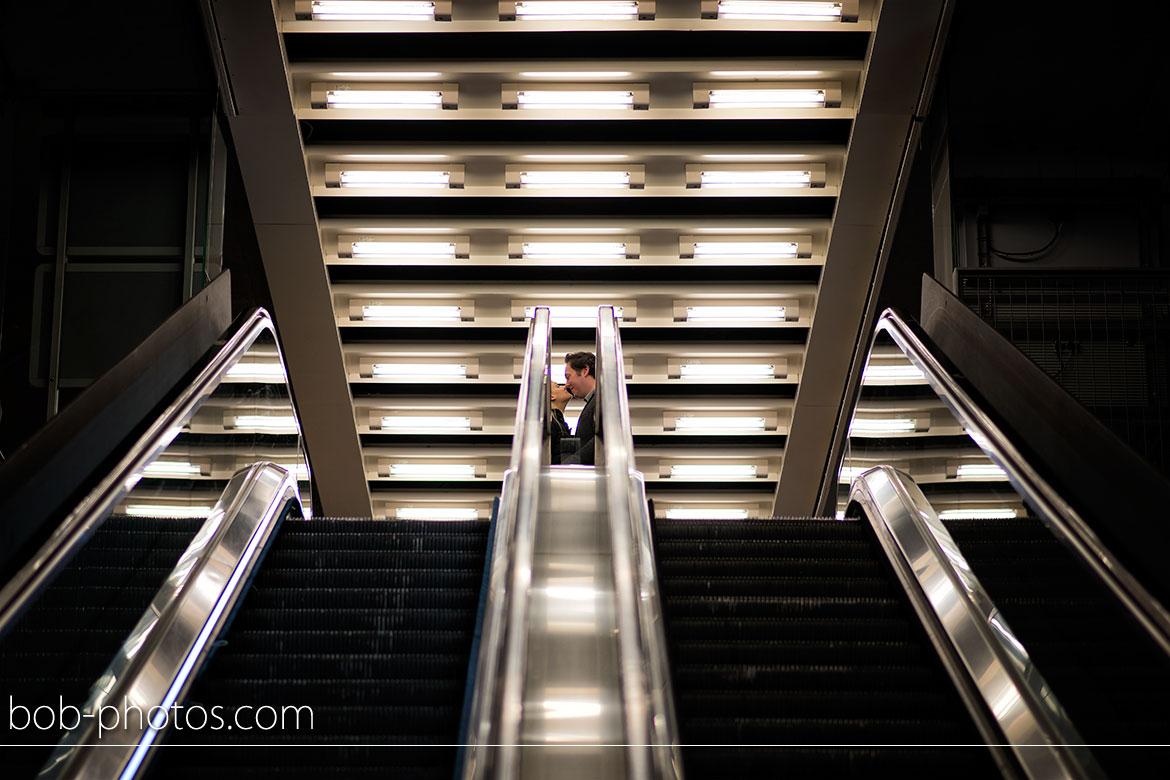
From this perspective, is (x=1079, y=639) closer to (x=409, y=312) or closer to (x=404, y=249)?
(x=404, y=249)

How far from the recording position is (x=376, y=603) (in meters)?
3.82

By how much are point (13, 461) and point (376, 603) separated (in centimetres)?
149

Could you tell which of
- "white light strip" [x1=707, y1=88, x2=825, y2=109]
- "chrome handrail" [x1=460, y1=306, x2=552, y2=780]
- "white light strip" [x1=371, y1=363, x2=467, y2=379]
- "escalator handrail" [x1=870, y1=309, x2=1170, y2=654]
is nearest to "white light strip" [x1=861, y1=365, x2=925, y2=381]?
"escalator handrail" [x1=870, y1=309, x2=1170, y2=654]

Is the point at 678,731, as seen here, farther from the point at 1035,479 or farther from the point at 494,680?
the point at 1035,479

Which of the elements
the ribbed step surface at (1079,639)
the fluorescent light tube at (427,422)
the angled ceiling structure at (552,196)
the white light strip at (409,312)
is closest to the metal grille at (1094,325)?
the angled ceiling structure at (552,196)

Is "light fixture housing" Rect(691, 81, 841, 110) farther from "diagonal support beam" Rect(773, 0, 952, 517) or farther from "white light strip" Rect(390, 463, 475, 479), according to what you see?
"white light strip" Rect(390, 463, 475, 479)

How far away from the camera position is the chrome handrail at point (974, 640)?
8.66ft

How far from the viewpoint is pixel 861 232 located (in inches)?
290

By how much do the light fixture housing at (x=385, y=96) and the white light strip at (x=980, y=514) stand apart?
4487 mm

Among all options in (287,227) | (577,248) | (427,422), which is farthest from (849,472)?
(427,422)

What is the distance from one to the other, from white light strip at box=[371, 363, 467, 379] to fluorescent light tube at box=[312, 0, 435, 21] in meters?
2.78

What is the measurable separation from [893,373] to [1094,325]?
2.04 meters

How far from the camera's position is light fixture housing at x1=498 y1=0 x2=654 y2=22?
6.62 meters

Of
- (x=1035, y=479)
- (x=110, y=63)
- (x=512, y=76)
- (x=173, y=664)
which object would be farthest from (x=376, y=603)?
(x=110, y=63)
